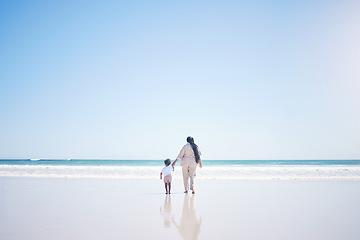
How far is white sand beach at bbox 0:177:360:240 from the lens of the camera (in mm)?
3848

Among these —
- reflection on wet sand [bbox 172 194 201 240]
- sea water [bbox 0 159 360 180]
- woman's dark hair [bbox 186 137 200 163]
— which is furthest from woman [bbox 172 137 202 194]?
sea water [bbox 0 159 360 180]

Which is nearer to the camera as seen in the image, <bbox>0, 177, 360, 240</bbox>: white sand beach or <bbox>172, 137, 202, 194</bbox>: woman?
<bbox>0, 177, 360, 240</bbox>: white sand beach

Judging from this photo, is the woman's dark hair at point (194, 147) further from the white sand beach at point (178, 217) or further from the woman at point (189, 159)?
the white sand beach at point (178, 217)

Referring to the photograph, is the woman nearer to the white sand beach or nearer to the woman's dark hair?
the woman's dark hair

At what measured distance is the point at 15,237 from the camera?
3648 mm

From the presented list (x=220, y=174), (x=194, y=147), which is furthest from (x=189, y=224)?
(x=220, y=174)

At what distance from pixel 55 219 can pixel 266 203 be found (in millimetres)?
4477

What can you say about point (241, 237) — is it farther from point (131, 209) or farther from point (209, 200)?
point (209, 200)

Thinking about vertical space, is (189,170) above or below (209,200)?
above

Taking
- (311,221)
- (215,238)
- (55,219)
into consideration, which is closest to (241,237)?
(215,238)

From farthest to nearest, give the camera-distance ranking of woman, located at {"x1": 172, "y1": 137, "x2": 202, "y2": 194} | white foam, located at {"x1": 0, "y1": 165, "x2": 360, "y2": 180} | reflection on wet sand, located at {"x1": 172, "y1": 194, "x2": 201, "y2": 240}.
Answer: white foam, located at {"x1": 0, "y1": 165, "x2": 360, "y2": 180} < woman, located at {"x1": 172, "y1": 137, "x2": 202, "y2": 194} < reflection on wet sand, located at {"x1": 172, "y1": 194, "x2": 201, "y2": 240}

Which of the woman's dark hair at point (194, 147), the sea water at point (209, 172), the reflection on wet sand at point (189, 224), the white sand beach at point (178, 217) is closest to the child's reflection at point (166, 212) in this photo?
the white sand beach at point (178, 217)

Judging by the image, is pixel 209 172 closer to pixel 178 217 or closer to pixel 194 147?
pixel 194 147

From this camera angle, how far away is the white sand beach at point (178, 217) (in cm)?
385
